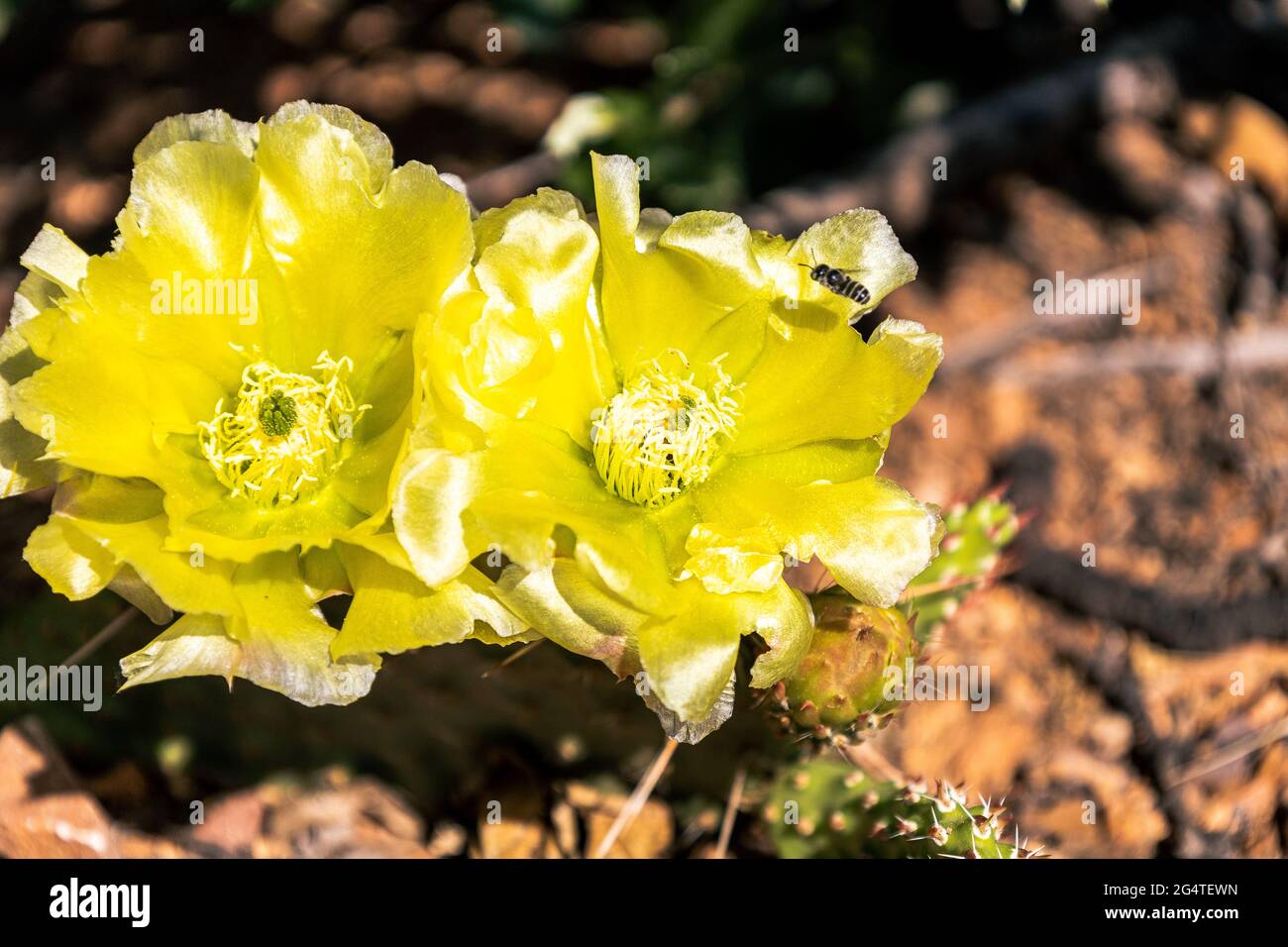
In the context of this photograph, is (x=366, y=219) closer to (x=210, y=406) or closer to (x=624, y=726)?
(x=210, y=406)

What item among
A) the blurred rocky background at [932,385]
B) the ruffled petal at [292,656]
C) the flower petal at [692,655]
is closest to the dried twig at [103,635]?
the blurred rocky background at [932,385]

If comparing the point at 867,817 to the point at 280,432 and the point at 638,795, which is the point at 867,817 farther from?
the point at 280,432

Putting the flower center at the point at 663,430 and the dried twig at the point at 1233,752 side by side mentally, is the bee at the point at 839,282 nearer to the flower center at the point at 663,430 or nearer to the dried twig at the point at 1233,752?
the flower center at the point at 663,430

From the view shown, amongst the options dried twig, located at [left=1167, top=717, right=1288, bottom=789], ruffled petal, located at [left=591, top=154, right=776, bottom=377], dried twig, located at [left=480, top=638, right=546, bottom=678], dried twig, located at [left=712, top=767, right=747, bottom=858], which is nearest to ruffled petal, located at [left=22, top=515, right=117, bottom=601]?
dried twig, located at [left=480, top=638, right=546, bottom=678]

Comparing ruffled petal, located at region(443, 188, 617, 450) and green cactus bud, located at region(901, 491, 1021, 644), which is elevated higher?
ruffled petal, located at region(443, 188, 617, 450)

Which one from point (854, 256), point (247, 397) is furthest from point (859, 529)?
point (247, 397)

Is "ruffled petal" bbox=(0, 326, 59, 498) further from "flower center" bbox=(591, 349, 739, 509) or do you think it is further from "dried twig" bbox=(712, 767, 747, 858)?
"dried twig" bbox=(712, 767, 747, 858)
